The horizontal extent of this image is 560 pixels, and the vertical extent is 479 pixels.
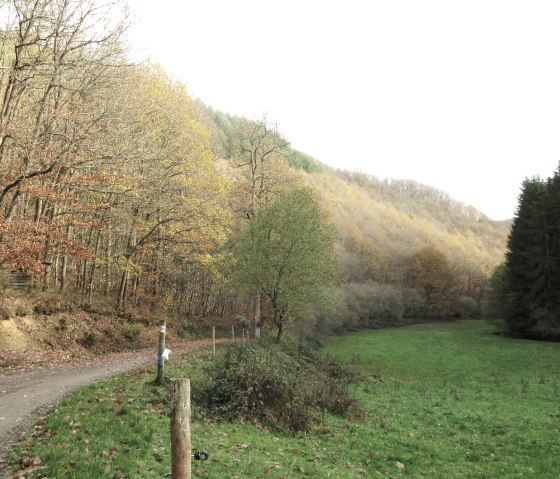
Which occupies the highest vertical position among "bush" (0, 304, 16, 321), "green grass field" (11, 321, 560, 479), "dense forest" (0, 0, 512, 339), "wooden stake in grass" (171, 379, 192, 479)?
"dense forest" (0, 0, 512, 339)

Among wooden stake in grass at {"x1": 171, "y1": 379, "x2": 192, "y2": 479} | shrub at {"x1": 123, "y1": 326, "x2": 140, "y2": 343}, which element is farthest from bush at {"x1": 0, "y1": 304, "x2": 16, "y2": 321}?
wooden stake in grass at {"x1": 171, "y1": 379, "x2": 192, "y2": 479}

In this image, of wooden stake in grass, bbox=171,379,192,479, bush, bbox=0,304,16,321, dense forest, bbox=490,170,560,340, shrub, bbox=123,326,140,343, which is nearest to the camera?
wooden stake in grass, bbox=171,379,192,479

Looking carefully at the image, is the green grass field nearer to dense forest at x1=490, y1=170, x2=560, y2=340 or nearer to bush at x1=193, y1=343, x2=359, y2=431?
bush at x1=193, y1=343, x2=359, y2=431

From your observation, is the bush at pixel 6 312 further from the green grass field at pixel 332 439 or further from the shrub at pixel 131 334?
the green grass field at pixel 332 439

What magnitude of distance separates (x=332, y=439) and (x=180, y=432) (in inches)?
329

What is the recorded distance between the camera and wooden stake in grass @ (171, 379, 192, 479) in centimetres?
475

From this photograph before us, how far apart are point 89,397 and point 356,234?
285ft

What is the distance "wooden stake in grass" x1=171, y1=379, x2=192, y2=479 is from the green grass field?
274 cm

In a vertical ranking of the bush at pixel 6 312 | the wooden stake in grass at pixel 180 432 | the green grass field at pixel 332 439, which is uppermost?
the wooden stake in grass at pixel 180 432

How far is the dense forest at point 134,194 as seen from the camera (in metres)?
18.2

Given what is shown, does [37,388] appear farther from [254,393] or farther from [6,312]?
[6,312]

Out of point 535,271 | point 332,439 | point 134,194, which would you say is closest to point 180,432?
point 332,439

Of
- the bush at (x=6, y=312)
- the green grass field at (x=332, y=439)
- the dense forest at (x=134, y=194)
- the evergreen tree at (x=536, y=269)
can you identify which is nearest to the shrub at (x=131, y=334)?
the dense forest at (x=134, y=194)

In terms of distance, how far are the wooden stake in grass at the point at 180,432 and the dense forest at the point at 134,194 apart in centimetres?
1510
